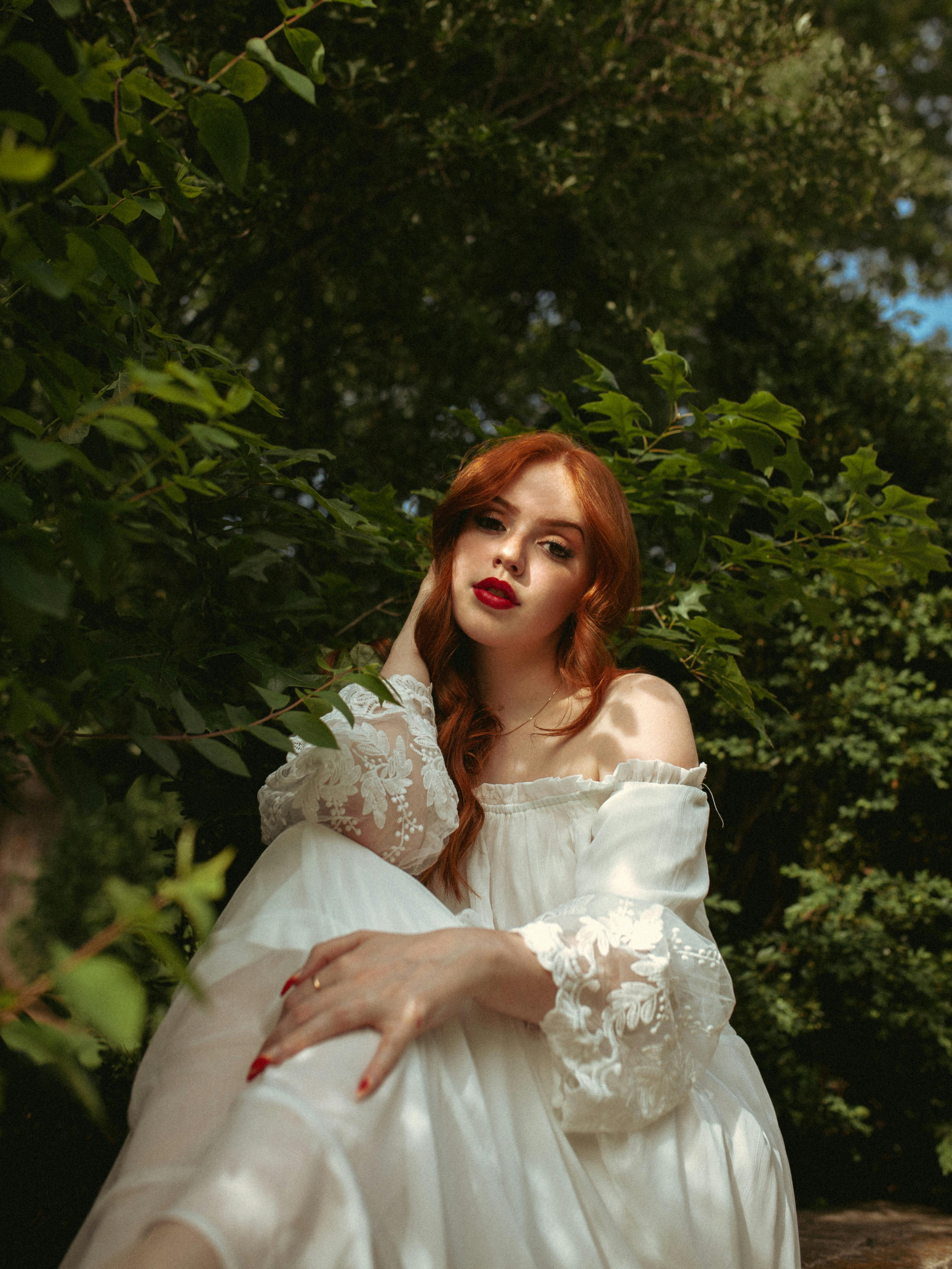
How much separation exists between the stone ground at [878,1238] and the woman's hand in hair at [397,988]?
1504 mm

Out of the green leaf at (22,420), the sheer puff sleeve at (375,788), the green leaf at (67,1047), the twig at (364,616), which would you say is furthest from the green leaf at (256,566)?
the green leaf at (67,1047)

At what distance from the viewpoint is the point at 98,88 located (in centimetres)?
117

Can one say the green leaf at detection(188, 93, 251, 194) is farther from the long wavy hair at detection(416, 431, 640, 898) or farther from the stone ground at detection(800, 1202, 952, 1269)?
the stone ground at detection(800, 1202, 952, 1269)

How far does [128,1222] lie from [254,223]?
291cm

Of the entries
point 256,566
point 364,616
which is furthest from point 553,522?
point 256,566

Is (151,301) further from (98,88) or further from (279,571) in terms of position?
(98,88)

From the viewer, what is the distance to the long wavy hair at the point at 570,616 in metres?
2.24

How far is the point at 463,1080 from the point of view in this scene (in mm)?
1431

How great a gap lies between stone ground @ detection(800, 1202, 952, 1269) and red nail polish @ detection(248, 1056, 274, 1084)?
180 centimetres

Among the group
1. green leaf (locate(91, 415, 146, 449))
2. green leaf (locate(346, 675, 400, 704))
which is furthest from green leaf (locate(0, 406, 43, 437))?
green leaf (locate(346, 675, 400, 704))

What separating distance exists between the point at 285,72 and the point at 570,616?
152 cm

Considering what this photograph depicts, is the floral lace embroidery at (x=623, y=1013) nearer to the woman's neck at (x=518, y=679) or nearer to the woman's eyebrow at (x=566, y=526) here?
the woman's neck at (x=518, y=679)

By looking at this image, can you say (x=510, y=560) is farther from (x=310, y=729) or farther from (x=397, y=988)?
(x=397, y=988)

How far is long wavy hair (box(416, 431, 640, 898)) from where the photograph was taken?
224 centimetres
